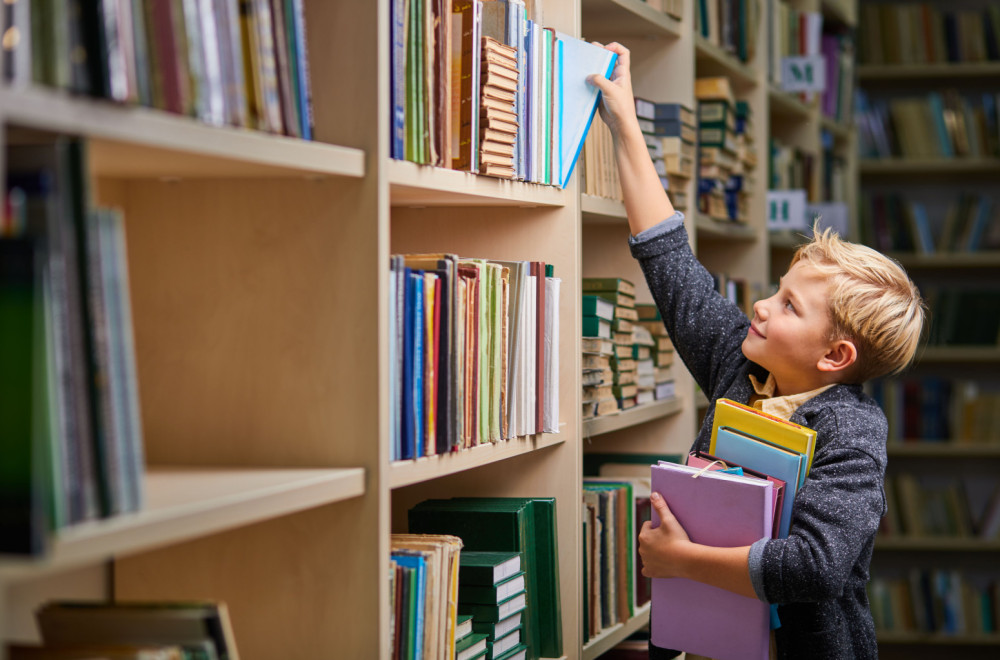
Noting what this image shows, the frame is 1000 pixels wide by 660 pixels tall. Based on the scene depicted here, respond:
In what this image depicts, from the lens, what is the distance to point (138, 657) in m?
0.96

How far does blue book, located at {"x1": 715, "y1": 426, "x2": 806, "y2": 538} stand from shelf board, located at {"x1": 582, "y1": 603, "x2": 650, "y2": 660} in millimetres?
564

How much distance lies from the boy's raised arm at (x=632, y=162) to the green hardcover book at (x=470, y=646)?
0.75 metres

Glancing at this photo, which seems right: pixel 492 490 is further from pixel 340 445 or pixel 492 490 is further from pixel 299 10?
pixel 299 10

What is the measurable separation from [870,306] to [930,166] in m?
3.10

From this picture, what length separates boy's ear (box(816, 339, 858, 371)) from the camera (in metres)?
1.72

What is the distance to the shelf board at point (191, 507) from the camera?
821 mm

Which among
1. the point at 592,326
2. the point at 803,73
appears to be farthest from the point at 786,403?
the point at 803,73

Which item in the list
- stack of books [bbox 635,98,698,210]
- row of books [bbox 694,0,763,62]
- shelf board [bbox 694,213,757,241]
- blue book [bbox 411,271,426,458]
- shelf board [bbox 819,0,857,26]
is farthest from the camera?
shelf board [bbox 819,0,857,26]

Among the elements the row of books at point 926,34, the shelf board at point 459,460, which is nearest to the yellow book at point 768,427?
the shelf board at point 459,460

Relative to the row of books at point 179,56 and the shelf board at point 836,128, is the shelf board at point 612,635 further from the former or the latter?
the shelf board at point 836,128

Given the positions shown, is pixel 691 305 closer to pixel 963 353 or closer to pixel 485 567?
pixel 485 567

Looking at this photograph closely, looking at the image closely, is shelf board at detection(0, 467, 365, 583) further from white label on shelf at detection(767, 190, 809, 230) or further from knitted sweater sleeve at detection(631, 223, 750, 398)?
white label on shelf at detection(767, 190, 809, 230)

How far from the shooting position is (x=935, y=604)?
4449 mm

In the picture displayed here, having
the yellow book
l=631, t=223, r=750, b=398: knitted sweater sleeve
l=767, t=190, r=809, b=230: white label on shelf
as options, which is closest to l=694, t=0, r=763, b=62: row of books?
l=767, t=190, r=809, b=230: white label on shelf
